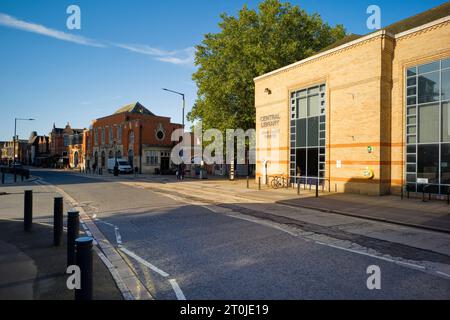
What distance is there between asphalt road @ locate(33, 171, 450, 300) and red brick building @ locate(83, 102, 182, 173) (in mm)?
35650

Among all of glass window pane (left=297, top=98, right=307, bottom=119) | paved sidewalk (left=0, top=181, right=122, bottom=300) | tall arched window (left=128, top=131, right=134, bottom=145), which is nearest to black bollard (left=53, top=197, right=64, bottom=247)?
paved sidewalk (left=0, top=181, right=122, bottom=300)

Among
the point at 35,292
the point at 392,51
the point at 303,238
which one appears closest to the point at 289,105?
the point at 392,51

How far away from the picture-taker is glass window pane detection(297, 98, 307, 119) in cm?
2223

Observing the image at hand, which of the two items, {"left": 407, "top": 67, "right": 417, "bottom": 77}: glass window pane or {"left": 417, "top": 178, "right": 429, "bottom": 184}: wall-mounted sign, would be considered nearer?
{"left": 417, "top": 178, "right": 429, "bottom": 184}: wall-mounted sign

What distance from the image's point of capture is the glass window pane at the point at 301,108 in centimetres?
2223

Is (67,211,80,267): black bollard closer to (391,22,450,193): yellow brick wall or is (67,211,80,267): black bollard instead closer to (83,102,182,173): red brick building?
(391,22,450,193): yellow brick wall

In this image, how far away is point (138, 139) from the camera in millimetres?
45469

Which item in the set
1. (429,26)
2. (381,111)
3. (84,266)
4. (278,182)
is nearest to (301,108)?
(278,182)

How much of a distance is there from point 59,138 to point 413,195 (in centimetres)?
9031

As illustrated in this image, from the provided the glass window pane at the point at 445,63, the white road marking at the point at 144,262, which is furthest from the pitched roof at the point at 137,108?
the white road marking at the point at 144,262

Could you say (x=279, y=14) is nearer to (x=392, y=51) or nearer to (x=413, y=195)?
(x=392, y=51)

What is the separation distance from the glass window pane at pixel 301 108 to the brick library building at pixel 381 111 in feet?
0.12

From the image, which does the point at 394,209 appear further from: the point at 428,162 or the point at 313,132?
the point at 313,132
